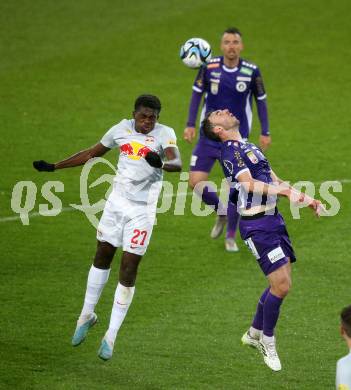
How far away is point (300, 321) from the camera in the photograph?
12.8m

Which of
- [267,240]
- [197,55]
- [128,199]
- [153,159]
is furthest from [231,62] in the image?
[153,159]

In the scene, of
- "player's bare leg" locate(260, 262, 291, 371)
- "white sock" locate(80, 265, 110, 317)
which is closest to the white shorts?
"white sock" locate(80, 265, 110, 317)

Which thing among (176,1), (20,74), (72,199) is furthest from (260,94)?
(176,1)

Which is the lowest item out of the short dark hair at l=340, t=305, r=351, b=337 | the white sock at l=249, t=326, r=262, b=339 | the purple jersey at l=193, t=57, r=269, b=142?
the white sock at l=249, t=326, r=262, b=339

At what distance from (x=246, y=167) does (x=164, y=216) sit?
6152mm

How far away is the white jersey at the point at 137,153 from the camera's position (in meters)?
11.3

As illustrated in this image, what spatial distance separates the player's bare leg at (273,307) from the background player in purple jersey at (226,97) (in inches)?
162

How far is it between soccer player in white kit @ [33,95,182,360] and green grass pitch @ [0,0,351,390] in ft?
2.42

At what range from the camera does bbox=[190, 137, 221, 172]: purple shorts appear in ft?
49.6

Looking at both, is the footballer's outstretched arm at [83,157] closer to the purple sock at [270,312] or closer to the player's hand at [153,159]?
the player's hand at [153,159]

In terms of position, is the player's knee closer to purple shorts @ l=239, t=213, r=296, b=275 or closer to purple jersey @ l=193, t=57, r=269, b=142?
purple shorts @ l=239, t=213, r=296, b=275

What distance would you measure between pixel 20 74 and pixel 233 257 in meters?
10.4

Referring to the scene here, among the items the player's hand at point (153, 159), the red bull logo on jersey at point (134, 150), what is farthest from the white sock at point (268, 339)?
the red bull logo on jersey at point (134, 150)

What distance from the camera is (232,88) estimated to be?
49.5ft
